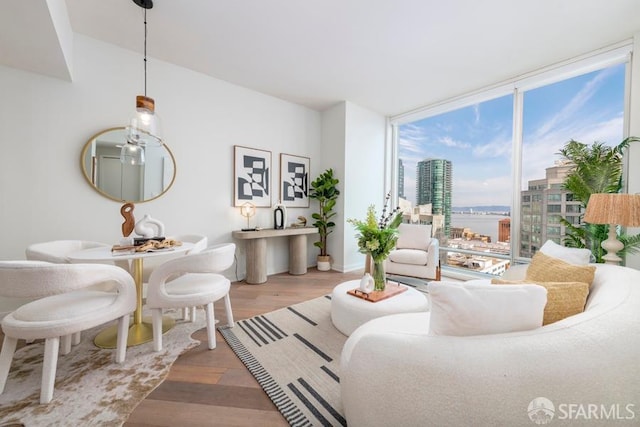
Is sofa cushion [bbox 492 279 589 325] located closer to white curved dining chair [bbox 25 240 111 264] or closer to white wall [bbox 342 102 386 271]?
white curved dining chair [bbox 25 240 111 264]

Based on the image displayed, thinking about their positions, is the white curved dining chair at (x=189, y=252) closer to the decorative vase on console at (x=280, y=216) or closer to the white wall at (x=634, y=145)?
the decorative vase on console at (x=280, y=216)

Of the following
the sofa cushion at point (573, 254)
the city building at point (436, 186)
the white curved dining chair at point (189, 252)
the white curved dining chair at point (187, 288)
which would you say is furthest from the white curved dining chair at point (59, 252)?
the city building at point (436, 186)

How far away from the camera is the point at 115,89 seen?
107 inches

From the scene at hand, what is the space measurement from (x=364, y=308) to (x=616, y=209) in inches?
83.7

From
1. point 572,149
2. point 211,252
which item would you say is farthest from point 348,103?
point 211,252

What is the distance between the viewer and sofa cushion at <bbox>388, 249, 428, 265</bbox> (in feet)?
10.9

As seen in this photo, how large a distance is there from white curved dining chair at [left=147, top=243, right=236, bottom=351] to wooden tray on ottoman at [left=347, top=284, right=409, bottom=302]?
1.12 metres

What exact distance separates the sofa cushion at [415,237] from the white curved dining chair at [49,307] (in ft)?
11.3

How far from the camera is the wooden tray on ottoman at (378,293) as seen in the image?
2.00 metres

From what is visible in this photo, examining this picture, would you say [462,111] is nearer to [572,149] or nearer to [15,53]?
[572,149]

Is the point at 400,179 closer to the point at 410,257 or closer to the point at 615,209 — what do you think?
the point at 410,257

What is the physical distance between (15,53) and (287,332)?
339 centimetres

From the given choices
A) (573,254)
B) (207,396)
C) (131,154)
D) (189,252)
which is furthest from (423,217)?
(131,154)

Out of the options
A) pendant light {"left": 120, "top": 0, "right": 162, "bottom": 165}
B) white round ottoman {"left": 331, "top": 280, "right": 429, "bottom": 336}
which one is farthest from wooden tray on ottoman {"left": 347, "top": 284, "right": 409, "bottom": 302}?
pendant light {"left": 120, "top": 0, "right": 162, "bottom": 165}
